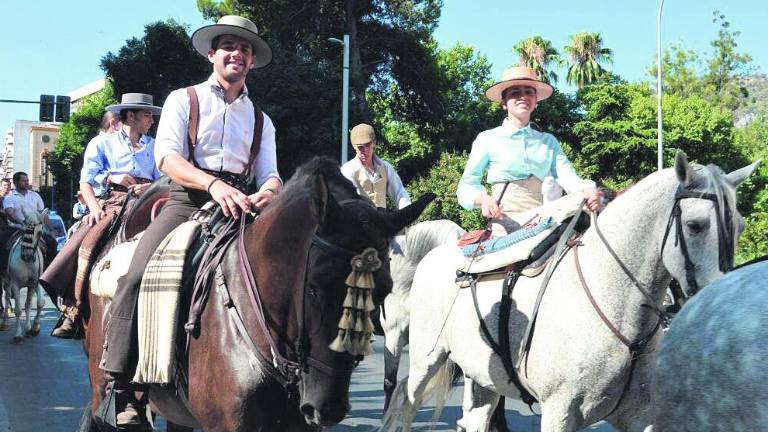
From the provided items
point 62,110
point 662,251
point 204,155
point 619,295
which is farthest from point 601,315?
point 62,110

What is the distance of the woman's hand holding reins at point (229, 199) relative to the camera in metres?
3.69

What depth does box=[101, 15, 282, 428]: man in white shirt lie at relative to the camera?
12.7 ft

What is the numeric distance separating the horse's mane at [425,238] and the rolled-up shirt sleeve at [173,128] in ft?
10.5

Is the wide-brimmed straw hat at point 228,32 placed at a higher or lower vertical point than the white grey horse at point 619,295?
higher

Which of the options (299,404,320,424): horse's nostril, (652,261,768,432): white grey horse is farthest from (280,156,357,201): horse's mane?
(652,261,768,432): white grey horse

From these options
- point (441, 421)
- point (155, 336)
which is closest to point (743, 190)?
point (441, 421)

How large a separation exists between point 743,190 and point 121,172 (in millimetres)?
29431

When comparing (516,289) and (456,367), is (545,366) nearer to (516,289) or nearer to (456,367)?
(516,289)

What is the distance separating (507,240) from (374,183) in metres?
2.55

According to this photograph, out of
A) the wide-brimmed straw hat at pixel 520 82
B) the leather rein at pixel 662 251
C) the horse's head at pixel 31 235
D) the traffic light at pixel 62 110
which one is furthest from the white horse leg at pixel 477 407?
the traffic light at pixel 62 110

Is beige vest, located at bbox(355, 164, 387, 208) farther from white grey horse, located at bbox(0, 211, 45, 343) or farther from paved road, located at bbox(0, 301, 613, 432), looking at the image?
white grey horse, located at bbox(0, 211, 45, 343)

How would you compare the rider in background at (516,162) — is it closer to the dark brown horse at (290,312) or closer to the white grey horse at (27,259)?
the dark brown horse at (290,312)

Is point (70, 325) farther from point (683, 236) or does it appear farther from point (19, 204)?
point (19, 204)

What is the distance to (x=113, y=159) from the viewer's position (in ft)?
22.0
